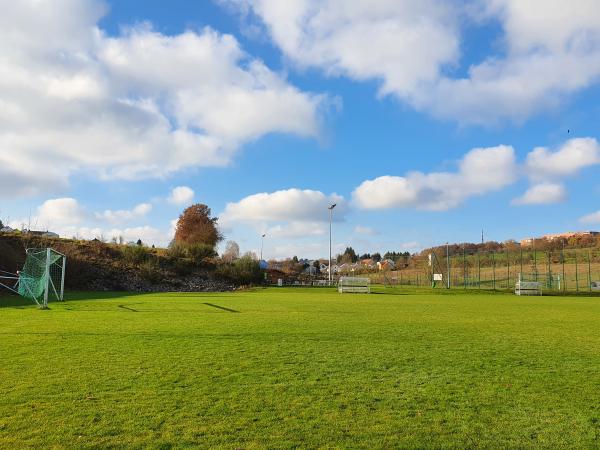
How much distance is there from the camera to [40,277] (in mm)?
25938

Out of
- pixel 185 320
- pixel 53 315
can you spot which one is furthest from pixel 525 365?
pixel 53 315

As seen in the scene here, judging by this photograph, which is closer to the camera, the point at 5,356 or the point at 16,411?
the point at 16,411

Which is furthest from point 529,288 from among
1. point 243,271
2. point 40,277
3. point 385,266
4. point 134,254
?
point 134,254

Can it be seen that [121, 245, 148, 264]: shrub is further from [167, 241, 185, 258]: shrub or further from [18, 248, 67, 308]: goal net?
[18, 248, 67, 308]: goal net

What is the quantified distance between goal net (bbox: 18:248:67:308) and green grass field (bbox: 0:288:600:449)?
9.31m

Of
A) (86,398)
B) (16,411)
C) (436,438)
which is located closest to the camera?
(436,438)

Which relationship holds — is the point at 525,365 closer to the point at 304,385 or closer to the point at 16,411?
the point at 304,385

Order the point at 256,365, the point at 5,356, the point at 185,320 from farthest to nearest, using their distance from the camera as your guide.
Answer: the point at 185,320
the point at 5,356
the point at 256,365

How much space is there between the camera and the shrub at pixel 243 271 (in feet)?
194

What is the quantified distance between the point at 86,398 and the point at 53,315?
12.3 meters

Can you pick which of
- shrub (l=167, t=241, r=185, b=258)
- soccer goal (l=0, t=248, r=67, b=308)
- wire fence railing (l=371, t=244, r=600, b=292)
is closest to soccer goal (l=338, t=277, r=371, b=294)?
wire fence railing (l=371, t=244, r=600, b=292)

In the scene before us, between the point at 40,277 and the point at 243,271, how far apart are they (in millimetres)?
34259

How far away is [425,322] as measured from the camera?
51.8 feet

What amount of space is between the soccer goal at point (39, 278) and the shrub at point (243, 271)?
1050 inches
